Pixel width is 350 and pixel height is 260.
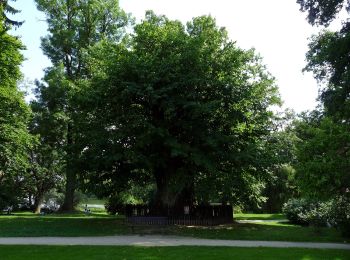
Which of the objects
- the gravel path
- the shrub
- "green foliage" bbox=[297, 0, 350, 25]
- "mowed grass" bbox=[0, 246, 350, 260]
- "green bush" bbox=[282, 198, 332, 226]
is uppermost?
"green foliage" bbox=[297, 0, 350, 25]

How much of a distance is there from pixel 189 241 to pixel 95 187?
33.0ft

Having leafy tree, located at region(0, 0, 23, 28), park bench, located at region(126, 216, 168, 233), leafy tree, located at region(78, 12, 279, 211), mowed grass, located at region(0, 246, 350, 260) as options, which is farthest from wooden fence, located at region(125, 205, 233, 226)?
leafy tree, located at region(0, 0, 23, 28)

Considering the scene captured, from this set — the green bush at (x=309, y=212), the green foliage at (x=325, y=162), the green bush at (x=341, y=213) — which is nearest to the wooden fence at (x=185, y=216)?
the green bush at (x=309, y=212)

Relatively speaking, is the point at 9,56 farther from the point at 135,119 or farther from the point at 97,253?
the point at 97,253

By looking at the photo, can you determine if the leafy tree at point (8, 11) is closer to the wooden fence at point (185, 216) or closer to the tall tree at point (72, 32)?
the tall tree at point (72, 32)

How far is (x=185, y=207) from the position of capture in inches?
990

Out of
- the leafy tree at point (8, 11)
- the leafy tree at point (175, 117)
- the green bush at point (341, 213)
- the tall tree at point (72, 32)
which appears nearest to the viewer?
the green bush at point (341, 213)

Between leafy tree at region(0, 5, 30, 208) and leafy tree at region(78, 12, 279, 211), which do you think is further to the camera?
leafy tree at region(0, 5, 30, 208)

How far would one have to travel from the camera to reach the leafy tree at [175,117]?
23766 millimetres

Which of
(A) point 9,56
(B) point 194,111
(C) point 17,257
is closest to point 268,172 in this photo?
(B) point 194,111

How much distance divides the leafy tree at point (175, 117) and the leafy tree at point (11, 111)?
438 inches

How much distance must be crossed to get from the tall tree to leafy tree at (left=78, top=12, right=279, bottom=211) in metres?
15.5

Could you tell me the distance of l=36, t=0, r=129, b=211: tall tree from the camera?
41.6 meters

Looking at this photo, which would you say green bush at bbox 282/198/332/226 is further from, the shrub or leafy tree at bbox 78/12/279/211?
the shrub
